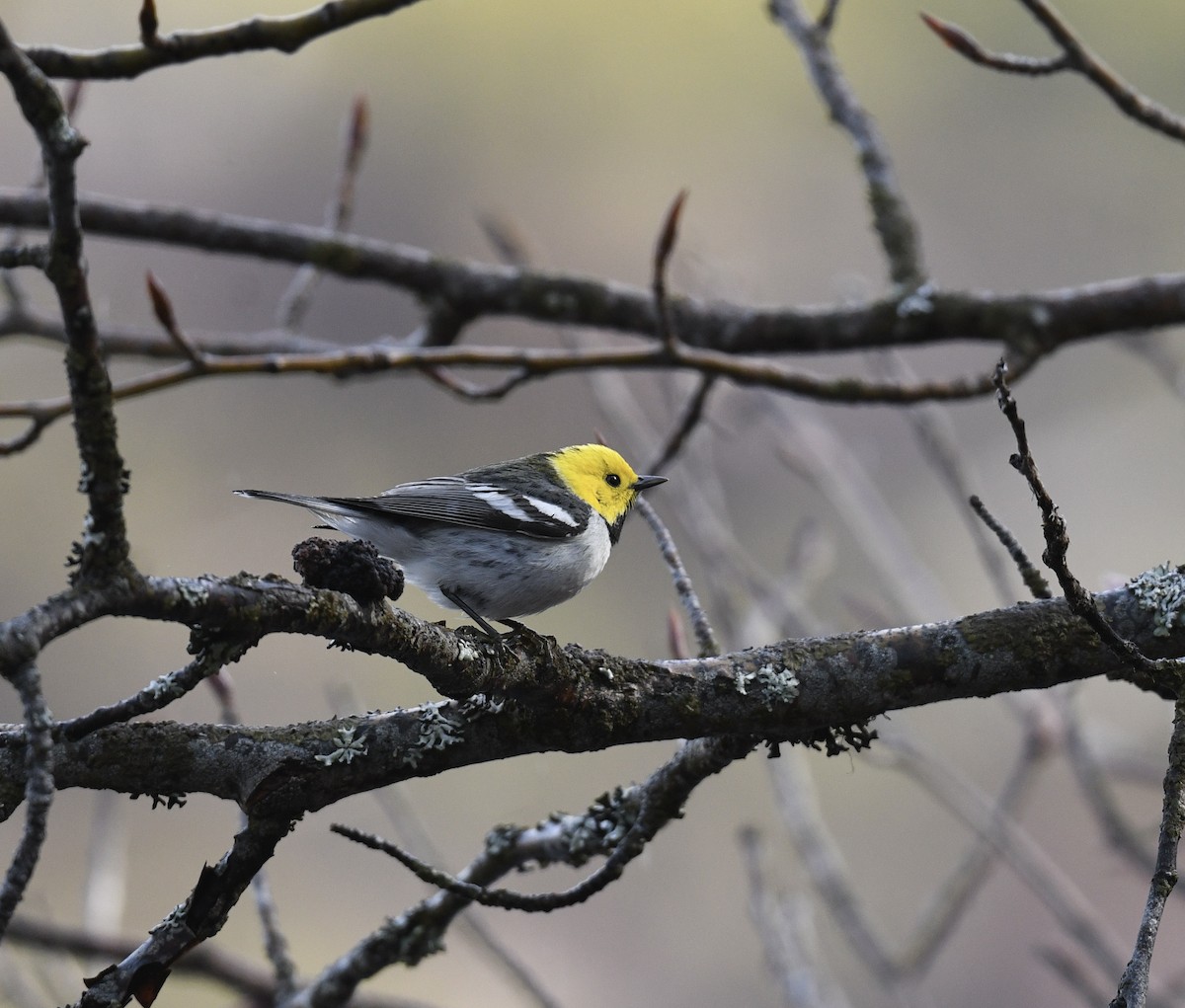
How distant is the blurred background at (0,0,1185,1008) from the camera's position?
23.3 ft

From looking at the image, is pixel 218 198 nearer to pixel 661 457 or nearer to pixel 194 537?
pixel 194 537

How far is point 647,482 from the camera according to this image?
4.41 meters

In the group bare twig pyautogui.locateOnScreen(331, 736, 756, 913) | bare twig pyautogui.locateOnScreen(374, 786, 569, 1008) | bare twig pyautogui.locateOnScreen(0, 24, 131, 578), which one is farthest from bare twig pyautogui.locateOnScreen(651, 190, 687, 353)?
bare twig pyautogui.locateOnScreen(0, 24, 131, 578)

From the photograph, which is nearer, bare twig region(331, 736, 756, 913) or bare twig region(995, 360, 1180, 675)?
bare twig region(995, 360, 1180, 675)

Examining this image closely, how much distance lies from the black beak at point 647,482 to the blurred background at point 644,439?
20cm

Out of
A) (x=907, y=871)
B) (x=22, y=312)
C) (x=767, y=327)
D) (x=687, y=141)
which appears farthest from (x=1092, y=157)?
(x=22, y=312)

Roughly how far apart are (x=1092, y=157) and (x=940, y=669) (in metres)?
14.0

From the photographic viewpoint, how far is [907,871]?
886cm

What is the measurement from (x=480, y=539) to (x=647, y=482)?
3.60ft

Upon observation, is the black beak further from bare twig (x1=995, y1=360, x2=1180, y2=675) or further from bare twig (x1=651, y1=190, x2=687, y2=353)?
bare twig (x1=995, y1=360, x2=1180, y2=675)

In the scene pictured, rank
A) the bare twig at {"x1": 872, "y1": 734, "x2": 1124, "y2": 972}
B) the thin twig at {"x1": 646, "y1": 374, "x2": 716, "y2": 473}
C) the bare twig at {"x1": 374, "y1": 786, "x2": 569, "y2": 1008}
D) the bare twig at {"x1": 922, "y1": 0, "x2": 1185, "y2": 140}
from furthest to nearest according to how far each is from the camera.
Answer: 1. the thin twig at {"x1": 646, "y1": 374, "x2": 716, "y2": 473}
2. the bare twig at {"x1": 922, "y1": 0, "x2": 1185, "y2": 140}
3. the bare twig at {"x1": 872, "y1": 734, "x2": 1124, "y2": 972}
4. the bare twig at {"x1": 374, "y1": 786, "x2": 569, "y2": 1008}

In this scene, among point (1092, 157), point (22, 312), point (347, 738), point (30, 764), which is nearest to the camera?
point (30, 764)

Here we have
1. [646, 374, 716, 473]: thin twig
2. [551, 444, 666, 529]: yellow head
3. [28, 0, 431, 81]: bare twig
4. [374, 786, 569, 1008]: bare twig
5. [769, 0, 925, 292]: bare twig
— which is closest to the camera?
[28, 0, 431, 81]: bare twig

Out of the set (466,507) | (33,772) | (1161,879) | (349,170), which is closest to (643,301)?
(349,170)
